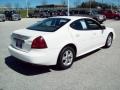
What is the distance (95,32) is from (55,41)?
2.32 metres

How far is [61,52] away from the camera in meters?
5.50

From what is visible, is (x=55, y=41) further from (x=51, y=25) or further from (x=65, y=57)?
(x=51, y=25)

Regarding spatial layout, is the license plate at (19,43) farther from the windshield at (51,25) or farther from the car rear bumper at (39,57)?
the windshield at (51,25)

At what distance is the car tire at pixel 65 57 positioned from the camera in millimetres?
5547

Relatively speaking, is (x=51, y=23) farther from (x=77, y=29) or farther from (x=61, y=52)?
(x=61, y=52)

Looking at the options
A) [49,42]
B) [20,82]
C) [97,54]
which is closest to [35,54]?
[49,42]

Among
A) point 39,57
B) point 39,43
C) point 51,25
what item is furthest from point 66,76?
point 51,25

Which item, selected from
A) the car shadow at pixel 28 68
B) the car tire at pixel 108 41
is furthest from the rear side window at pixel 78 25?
the car tire at pixel 108 41

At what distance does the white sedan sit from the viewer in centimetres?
511

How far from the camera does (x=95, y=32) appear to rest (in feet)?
23.2

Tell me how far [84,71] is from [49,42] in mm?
1363

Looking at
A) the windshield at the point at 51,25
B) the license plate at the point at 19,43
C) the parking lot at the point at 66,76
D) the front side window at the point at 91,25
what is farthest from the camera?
the front side window at the point at 91,25

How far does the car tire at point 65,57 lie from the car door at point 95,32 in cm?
125

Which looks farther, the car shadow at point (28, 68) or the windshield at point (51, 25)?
the windshield at point (51, 25)
